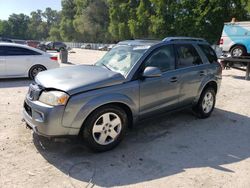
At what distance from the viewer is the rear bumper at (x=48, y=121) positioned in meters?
3.94

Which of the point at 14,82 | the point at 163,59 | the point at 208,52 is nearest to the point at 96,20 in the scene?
the point at 14,82

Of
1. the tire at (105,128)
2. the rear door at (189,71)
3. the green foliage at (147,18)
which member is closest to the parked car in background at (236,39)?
the rear door at (189,71)

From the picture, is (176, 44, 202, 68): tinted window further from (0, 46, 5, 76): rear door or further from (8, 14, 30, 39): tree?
(8, 14, 30, 39): tree

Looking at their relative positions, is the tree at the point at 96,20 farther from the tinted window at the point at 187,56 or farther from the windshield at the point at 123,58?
the windshield at the point at 123,58

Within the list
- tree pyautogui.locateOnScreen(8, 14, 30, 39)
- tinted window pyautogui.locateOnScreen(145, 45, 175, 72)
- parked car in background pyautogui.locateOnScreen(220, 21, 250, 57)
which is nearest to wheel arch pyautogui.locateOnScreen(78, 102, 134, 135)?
tinted window pyautogui.locateOnScreen(145, 45, 175, 72)

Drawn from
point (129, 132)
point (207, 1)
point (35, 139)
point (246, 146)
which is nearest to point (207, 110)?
point (246, 146)

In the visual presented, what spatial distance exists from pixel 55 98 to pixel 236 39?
12530mm

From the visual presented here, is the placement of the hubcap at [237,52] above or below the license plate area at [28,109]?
above

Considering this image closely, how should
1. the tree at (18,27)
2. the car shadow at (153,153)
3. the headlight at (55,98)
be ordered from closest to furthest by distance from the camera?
the car shadow at (153,153) < the headlight at (55,98) < the tree at (18,27)

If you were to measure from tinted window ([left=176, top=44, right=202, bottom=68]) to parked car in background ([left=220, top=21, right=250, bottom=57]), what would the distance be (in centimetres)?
919

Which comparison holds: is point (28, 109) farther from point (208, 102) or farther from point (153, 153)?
point (208, 102)

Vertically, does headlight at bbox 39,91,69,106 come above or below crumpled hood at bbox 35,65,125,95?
below

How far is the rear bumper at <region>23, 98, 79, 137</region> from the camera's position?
394 centimetres

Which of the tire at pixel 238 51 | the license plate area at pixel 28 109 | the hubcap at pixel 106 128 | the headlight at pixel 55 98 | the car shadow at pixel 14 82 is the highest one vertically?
the tire at pixel 238 51
